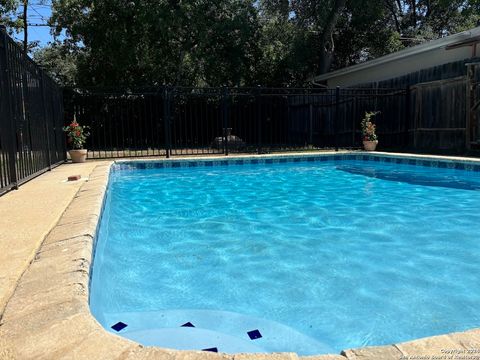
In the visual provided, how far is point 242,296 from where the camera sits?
2.72m

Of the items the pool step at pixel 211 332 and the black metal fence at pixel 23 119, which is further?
the black metal fence at pixel 23 119

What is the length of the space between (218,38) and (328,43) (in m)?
4.68

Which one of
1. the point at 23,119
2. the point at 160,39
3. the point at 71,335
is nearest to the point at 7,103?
the point at 23,119

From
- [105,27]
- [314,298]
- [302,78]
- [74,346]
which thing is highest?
[105,27]

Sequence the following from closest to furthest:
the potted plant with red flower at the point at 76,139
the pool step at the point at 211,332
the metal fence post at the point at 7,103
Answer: the pool step at the point at 211,332 < the metal fence post at the point at 7,103 < the potted plant with red flower at the point at 76,139

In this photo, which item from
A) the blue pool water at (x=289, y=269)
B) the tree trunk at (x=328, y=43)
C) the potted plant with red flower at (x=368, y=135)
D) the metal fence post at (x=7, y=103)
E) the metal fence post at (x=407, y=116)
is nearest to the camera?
the blue pool water at (x=289, y=269)

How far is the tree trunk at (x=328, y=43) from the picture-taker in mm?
16328

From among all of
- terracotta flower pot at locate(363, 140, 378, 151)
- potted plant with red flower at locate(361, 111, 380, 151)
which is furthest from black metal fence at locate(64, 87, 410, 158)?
terracotta flower pot at locate(363, 140, 378, 151)

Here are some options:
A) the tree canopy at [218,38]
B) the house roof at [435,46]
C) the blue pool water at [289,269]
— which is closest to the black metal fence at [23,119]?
the blue pool water at [289,269]

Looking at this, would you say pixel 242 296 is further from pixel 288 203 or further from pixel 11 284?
pixel 288 203

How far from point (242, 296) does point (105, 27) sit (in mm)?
14201

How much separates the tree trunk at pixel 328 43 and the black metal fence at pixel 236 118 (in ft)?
7.73

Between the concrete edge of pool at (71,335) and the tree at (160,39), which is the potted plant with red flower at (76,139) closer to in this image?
the tree at (160,39)

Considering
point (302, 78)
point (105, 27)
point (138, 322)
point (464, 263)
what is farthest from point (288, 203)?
point (302, 78)
